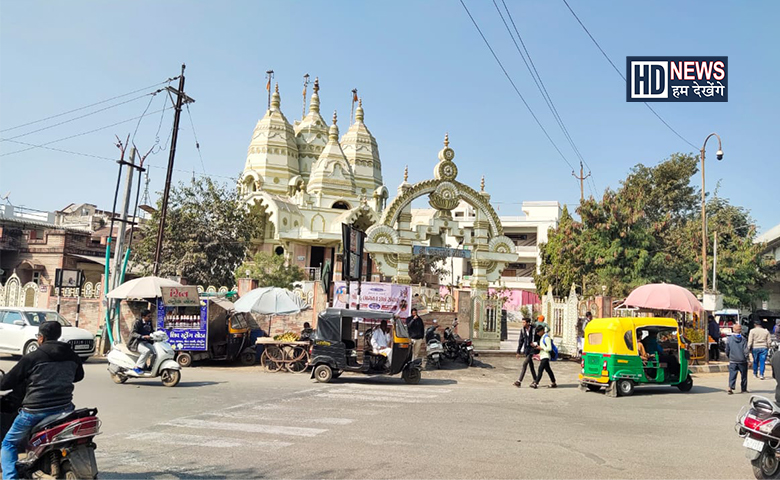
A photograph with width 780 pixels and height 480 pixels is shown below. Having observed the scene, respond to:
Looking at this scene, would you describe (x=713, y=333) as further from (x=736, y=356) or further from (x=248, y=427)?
(x=248, y=427)

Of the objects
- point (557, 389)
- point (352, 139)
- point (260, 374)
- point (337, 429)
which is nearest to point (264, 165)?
point (352, 139)

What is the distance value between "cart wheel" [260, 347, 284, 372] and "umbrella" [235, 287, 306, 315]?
70.4 inches

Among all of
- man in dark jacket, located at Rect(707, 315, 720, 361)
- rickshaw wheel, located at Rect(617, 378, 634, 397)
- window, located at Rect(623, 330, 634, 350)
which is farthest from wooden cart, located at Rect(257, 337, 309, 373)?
man in dark jacket, located at Rect(707, 315, 720, 361)

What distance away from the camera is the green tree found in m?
32.9

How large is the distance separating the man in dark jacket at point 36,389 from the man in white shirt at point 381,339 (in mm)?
9306

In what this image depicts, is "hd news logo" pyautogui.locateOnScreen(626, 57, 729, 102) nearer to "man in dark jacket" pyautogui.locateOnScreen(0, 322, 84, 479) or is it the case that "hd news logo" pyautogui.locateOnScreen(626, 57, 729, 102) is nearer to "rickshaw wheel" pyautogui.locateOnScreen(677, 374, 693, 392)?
"rickshaw wheel" pyautogui.locateOnScreen(677, 374, 693, 392)

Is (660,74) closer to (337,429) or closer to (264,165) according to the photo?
(337,429)

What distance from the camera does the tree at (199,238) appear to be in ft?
103

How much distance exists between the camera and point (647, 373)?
13.8 meters

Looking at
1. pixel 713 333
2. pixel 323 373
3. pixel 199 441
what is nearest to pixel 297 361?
pixel 323 373

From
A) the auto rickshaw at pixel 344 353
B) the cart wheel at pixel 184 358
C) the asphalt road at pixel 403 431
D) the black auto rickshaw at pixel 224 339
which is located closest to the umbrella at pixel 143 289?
the black auto rickshaw at pixel 224 339

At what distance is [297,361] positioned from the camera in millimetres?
16844

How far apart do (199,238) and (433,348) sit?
17.8m

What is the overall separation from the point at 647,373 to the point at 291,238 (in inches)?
1228
